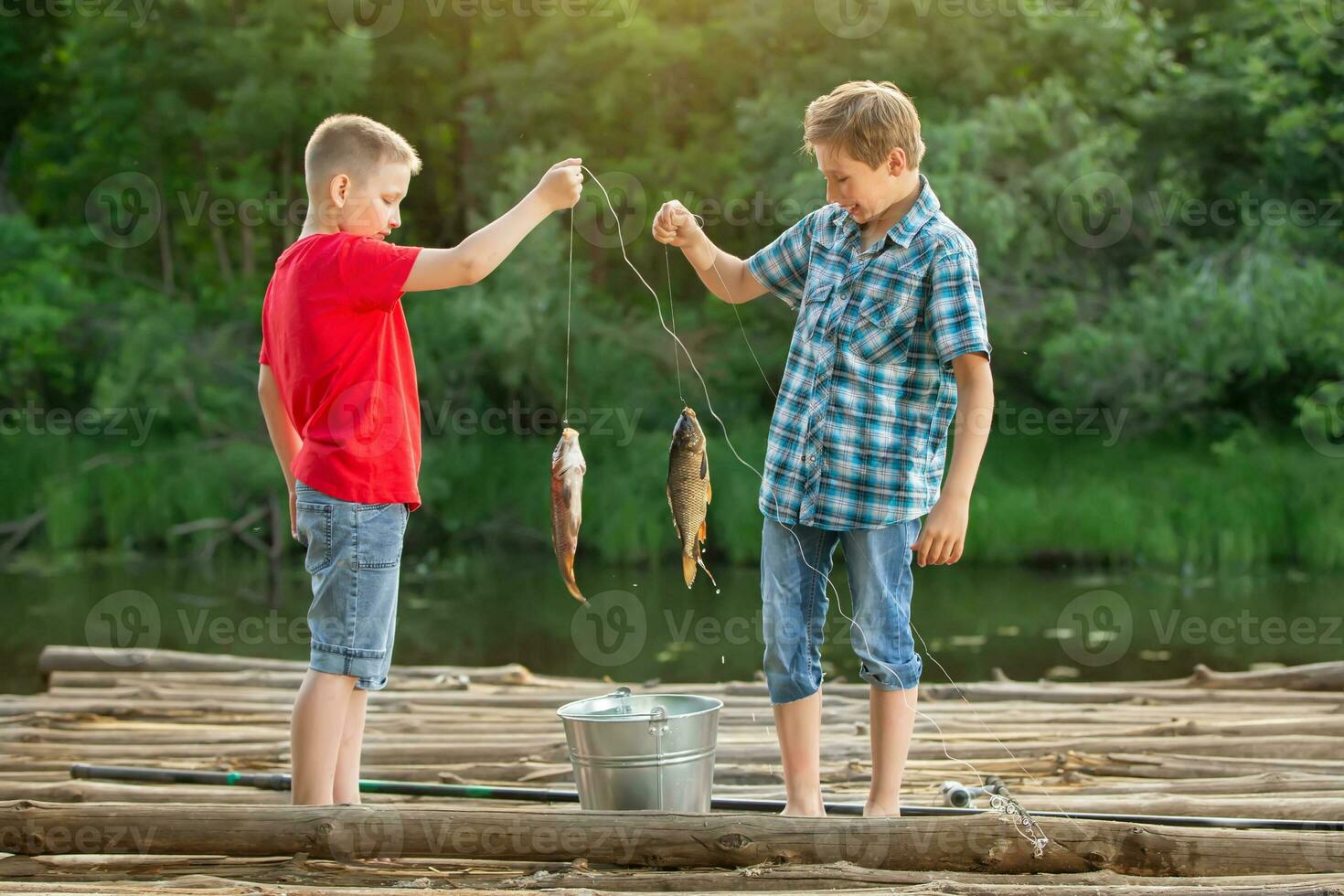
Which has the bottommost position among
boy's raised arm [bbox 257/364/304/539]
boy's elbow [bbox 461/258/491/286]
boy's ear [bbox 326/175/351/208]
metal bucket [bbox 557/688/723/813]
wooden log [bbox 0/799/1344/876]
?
wooden log [bbox 0/799/1344/876]

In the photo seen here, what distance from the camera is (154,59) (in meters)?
17.3

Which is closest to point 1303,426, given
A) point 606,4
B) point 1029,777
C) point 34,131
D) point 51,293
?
point 606,4

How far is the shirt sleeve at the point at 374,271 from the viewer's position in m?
3.28

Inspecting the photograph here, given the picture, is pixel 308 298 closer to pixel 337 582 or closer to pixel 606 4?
pixel 337 582

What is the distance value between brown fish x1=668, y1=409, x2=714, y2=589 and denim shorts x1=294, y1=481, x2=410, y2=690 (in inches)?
26.5

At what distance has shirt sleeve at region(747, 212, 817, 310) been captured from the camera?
3.71m

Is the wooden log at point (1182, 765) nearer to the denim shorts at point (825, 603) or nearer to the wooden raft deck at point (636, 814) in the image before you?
the wooden raft deck at point (636, 814)

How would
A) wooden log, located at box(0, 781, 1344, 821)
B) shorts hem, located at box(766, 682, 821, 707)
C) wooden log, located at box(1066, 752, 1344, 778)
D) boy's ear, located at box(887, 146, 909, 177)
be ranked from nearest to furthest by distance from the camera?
boy's ear, located at box(887, 146, 909, 177) → shorts hem, located at box(766, 682, 821, 707) → wooden log, located at box(0, 781, 1344, 821) → wooden log, located at box(1066, 752, 1344, 778)

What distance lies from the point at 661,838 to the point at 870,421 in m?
1.09

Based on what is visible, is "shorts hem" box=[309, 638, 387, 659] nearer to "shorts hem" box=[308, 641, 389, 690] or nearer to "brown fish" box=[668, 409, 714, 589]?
"shorts hem" box=[308, 641, 389, 690]

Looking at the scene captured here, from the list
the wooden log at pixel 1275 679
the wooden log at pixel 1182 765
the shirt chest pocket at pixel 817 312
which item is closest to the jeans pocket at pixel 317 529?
the shirt chest pocket at pixel 817 312

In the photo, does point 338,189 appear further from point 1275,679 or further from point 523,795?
point 1275,679

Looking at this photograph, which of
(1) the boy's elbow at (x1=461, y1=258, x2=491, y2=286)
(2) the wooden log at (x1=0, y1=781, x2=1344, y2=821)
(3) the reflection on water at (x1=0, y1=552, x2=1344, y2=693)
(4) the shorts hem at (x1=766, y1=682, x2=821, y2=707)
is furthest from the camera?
(3) the reflection on water at (x1=0, y1=552, x2=1344, y2=693)

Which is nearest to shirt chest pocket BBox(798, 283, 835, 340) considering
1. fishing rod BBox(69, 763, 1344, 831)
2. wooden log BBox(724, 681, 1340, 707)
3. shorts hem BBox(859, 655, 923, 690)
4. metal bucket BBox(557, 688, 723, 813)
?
shorts hem BBox(859, 655, 923, 690)
